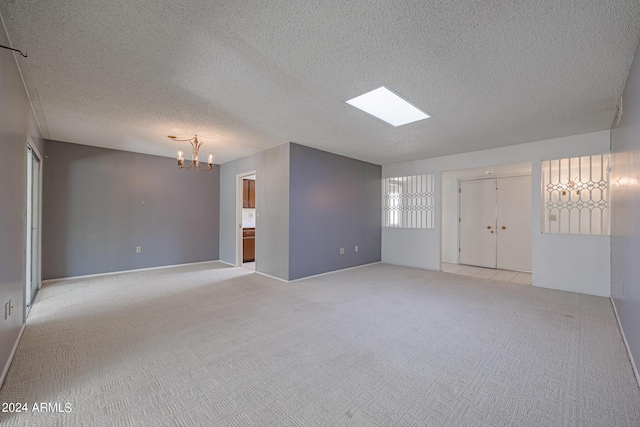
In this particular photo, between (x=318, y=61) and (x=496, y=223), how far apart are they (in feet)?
18.3

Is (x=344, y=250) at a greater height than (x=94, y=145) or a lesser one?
lesser

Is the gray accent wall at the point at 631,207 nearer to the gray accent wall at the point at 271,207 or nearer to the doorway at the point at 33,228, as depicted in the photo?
the gray accent wall at the point at 271,207

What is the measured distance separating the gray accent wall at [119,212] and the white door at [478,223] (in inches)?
238

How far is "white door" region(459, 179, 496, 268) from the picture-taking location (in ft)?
19.2

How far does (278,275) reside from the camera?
4621mm

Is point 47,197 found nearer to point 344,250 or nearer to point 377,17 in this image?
point 344,250

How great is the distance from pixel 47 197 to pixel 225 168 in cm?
310

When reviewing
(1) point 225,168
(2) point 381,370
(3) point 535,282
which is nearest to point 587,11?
(2) point 381,370

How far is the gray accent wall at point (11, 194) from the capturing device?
5.99 ft

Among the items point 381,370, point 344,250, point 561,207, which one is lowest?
point 381,370

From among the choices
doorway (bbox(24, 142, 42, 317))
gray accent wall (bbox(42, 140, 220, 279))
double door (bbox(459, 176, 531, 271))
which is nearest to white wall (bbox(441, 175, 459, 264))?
double door (bbox(459, 176, 531, 271))

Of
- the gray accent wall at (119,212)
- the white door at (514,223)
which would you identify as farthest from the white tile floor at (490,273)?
the gray accent wall at (119,212)

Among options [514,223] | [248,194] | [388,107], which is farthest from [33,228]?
[514,223]

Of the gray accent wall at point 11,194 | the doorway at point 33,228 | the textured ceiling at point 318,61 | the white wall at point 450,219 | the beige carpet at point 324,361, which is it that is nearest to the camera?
the beige carpet at point 324,361
